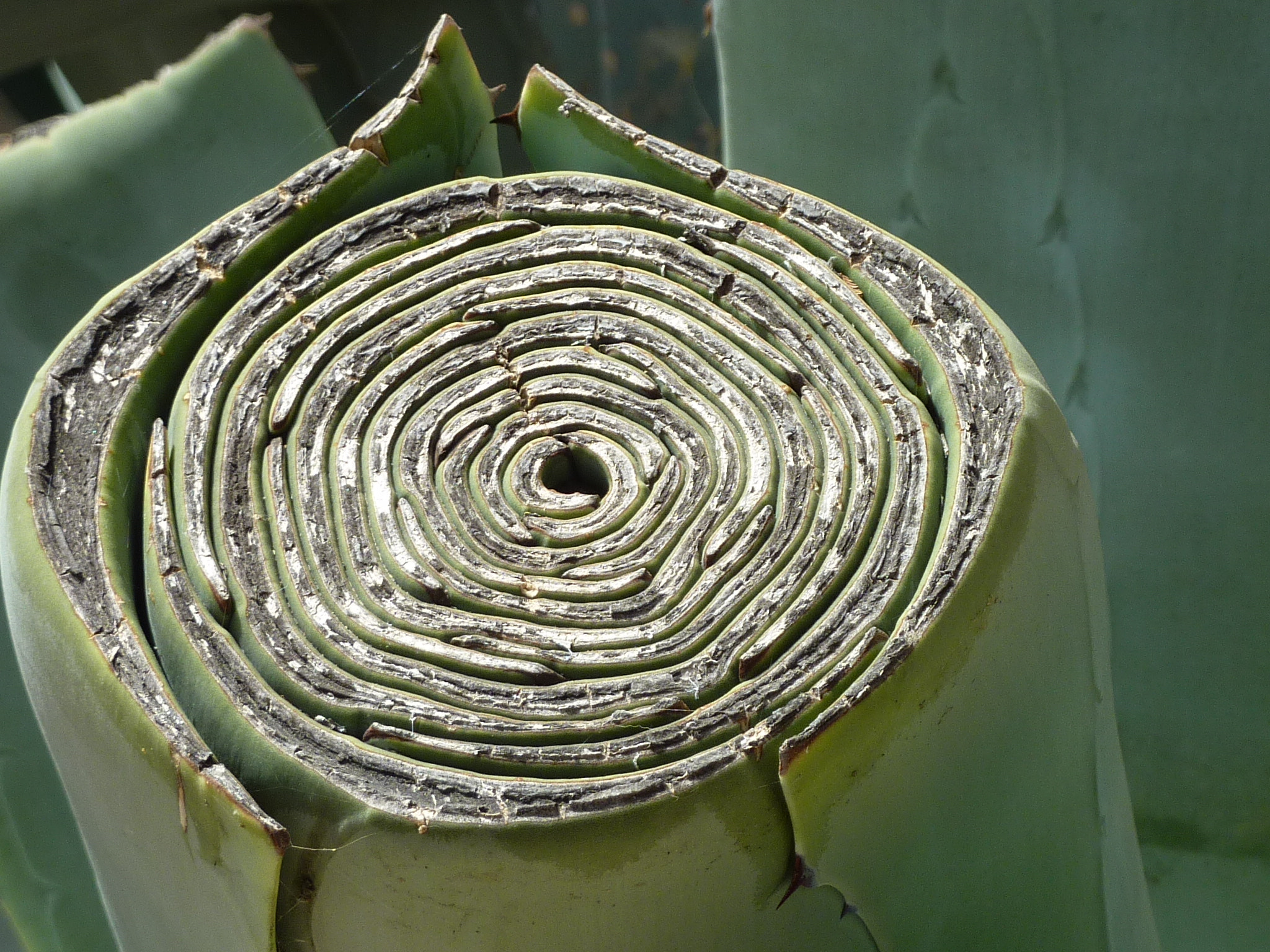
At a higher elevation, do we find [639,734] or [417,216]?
[417,216]

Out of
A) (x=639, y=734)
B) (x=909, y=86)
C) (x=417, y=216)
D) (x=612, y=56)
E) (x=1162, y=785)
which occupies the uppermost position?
(x=612, y=56)

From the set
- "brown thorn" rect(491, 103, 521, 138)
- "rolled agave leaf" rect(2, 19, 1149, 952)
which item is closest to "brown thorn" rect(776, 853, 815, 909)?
"rolled agave leaf" rect(2, 19, 1149, 952)

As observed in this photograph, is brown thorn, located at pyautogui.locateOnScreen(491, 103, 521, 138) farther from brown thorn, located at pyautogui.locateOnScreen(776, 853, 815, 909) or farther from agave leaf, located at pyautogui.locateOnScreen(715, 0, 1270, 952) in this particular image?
brown thorn, located at pyautogui.locateOnScreen(776, 853, 815, 909)

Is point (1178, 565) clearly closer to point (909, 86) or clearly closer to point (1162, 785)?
point (1162, 785)

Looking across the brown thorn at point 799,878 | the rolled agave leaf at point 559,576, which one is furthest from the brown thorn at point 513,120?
the brown thorn at point 799,878

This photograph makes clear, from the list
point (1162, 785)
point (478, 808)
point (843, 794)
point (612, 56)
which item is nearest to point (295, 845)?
point (478, 808)

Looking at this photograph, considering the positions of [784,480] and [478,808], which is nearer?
[478,808]
